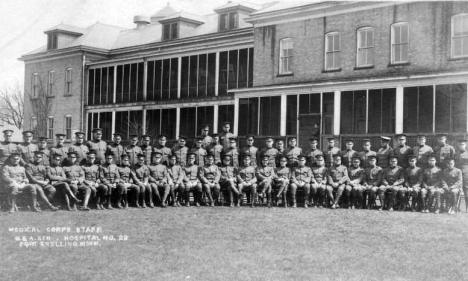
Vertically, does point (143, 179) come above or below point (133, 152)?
below

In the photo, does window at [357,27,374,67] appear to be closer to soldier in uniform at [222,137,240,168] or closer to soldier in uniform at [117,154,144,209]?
soldier in uniform at [222,137,240,168]

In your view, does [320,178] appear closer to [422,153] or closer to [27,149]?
[422,153]

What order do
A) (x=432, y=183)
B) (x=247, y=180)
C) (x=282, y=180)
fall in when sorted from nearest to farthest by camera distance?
1. (x=432, y=183)
2. (x=282, y=180)
3. (x=247, y=180)

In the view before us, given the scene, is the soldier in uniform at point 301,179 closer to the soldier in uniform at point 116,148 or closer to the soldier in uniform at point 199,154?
the soldier in uniform at point 199,154

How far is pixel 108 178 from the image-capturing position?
1326 cm

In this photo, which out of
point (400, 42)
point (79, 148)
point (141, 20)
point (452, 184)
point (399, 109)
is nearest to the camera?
point (452, 184)

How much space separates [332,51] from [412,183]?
914 centimetres

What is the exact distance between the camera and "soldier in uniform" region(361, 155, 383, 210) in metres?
12.7

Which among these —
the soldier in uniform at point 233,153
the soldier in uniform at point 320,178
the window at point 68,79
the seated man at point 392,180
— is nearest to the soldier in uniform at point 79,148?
the soldier in uniform at point 233,153

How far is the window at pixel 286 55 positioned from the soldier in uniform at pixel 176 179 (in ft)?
29.9

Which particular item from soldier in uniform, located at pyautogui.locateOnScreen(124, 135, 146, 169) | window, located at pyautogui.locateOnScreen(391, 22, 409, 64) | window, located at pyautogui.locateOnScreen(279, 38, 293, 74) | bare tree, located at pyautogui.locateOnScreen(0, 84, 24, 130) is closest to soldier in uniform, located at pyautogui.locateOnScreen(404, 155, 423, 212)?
soldier in uniform, located at pyautogui.locateOnScreen(124, 135, 146, 169)

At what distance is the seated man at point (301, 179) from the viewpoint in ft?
43.6

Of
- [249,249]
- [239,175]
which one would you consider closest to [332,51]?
[239,175]

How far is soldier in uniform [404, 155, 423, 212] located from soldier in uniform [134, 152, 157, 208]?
5.78 m
